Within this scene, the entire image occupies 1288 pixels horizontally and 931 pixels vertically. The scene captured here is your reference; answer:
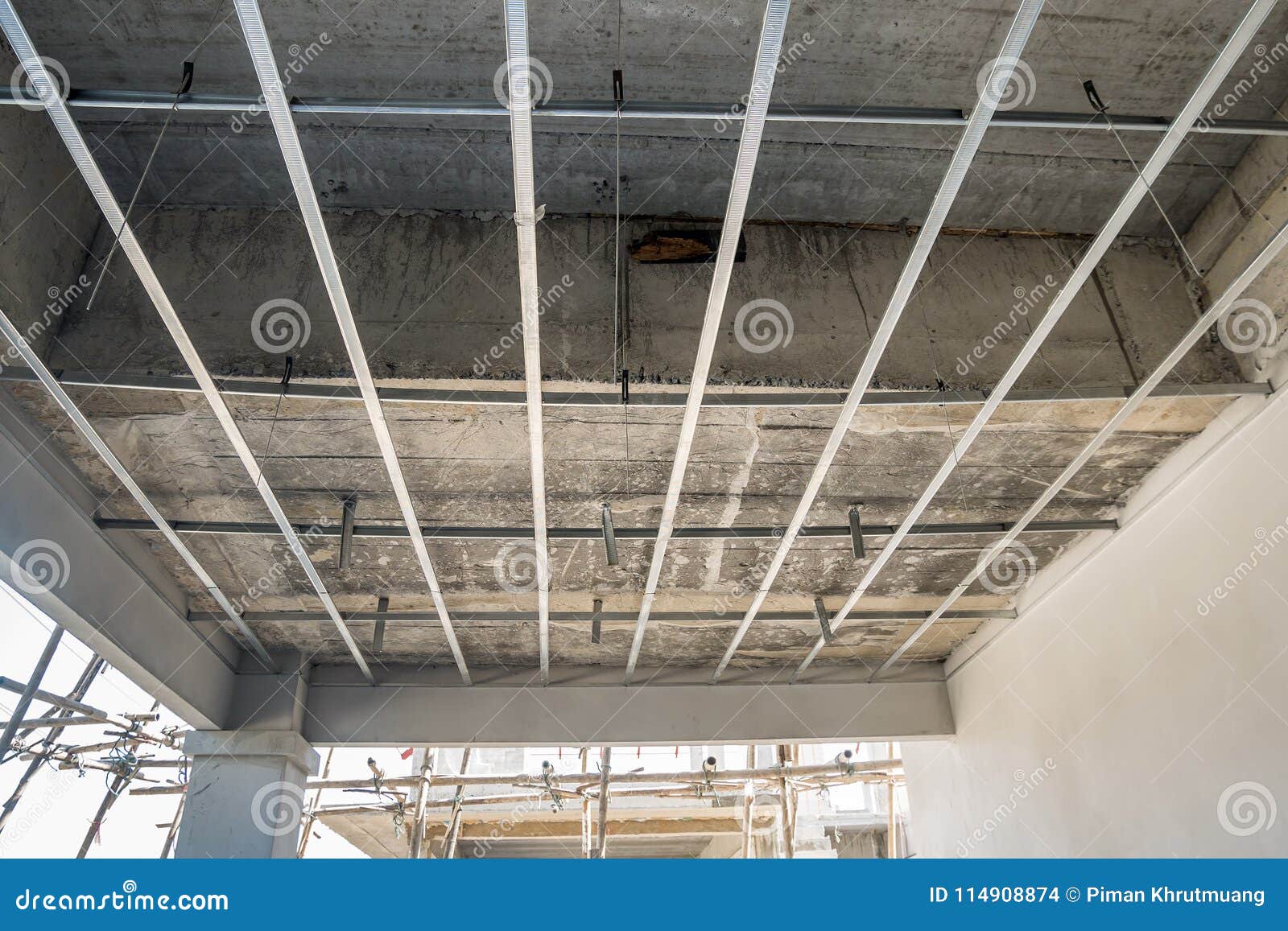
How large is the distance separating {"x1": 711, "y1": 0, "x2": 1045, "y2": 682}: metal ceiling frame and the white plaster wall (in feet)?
5.73

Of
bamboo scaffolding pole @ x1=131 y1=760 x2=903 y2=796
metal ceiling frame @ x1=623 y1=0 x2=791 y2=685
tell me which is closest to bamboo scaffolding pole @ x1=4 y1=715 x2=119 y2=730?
bamboo scaffolding pole @ x1=131 y1=760 x2=903 y2=796

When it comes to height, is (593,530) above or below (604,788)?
below

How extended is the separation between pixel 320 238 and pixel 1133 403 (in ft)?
11.0

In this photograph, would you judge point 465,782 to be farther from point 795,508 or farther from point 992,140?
point 992,140

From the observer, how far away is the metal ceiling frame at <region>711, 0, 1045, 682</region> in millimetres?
2293

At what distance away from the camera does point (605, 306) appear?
379 cm

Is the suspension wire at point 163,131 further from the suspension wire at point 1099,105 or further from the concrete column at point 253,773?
the concrete column at point 253,773

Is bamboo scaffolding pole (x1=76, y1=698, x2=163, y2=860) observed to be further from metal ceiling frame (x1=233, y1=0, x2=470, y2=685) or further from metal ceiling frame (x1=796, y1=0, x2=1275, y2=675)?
metal ceiling frame (x1=796, y1=0, x2=1275, y2=675)

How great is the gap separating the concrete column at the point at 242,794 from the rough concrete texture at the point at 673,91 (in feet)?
12.7

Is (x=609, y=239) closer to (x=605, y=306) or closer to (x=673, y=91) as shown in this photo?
(x=605, y=306)

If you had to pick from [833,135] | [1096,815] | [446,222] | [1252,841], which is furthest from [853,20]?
[1096,815]

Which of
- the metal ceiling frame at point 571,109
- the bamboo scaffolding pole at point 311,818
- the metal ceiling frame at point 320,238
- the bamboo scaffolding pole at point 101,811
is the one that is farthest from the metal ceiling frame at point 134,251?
the bamboo scaffolding pole at point 311,818

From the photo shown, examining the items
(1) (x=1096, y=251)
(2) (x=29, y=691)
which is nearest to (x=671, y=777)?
(2) (x=29, y=691)

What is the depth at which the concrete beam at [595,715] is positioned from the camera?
6.57m
